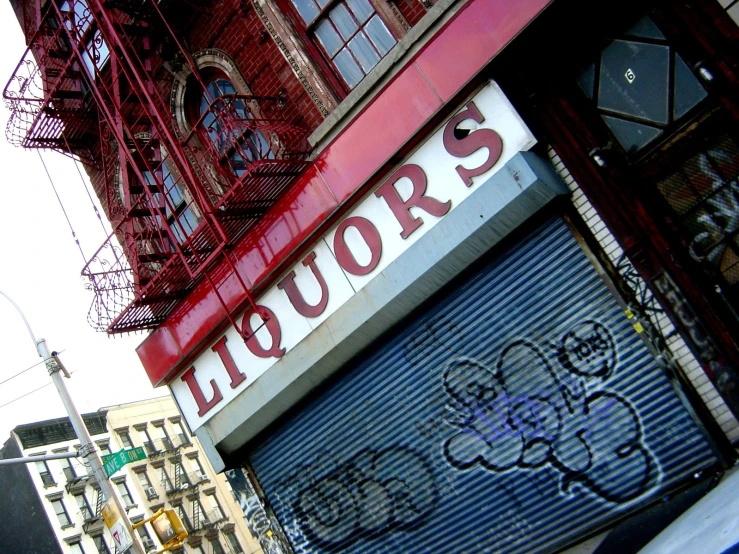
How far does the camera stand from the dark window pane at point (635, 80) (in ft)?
23.1

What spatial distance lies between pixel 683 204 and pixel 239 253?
5.45 meters

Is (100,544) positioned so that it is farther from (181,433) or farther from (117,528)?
(117,528)

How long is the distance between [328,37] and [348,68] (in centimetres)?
54

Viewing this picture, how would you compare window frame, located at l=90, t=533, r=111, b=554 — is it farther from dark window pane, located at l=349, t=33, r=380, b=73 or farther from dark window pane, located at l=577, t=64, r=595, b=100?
dark window pane, located at l=577, t=64, r=595, b=100

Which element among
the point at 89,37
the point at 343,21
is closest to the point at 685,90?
the point at 343,21

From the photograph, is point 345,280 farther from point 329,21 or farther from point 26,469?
point 26,469

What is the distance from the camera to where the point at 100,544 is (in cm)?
4069

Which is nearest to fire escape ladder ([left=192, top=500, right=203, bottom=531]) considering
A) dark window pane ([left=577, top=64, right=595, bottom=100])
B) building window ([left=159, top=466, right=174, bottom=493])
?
building window ([left=159, top=466, right=174, bottom=493])

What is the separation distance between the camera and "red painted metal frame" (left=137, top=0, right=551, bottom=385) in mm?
7258

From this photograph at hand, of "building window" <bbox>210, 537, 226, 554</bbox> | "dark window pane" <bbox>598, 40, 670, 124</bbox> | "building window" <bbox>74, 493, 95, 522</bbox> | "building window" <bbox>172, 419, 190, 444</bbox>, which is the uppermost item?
"building window" <bbox>172, 419, 190, 444</bbox>

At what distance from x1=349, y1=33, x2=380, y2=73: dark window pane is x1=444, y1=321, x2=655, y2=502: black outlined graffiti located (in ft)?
13.0

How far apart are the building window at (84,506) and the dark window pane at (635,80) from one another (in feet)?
136

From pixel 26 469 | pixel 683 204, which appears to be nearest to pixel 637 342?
pixel 683 204

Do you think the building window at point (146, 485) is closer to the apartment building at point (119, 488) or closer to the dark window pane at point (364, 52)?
the apartment building at point (119, 488)
